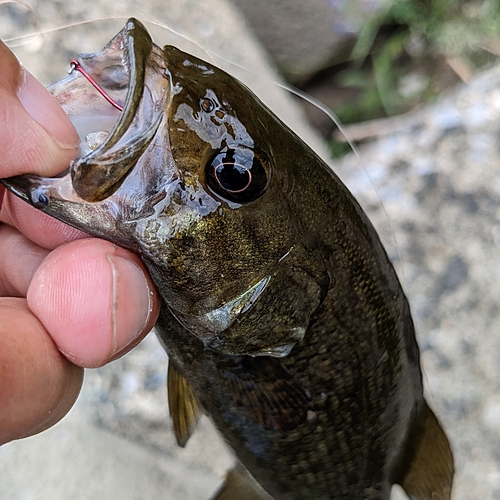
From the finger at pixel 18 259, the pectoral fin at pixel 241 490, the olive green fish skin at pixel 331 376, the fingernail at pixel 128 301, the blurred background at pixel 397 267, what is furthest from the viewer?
the blurred background at pixel 397 267

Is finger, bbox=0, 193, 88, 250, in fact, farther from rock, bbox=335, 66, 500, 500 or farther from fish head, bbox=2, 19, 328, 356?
rock, bbox=335, 66, 500, 500

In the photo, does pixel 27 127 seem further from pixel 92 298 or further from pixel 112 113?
pixel 92 298

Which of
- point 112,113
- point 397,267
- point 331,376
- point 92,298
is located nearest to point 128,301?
point 92,298

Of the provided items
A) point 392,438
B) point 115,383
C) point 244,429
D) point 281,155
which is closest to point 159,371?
point 115,383

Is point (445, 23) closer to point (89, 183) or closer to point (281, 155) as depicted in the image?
point (281, 155)

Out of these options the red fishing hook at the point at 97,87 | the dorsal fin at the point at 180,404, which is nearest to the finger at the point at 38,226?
the red fishing hook at the point at 97,87

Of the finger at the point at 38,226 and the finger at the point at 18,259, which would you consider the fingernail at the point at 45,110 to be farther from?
the finger at the point at 18,259

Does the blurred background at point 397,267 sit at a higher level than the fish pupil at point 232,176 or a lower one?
lower

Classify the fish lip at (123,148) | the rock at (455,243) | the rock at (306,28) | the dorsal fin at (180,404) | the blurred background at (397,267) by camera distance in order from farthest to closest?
the rock at (306,28), the rock at (455,243), the blurred background at (397,267), the dorsal fin at (180,404), the fish lip at (123,148)
